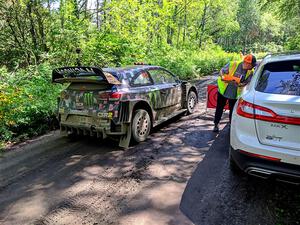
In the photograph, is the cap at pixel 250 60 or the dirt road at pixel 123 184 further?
the cap at pixel 250 60

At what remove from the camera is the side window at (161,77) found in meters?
6.74

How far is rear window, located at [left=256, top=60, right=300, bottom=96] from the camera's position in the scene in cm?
335

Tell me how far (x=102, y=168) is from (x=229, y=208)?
221 centimetres

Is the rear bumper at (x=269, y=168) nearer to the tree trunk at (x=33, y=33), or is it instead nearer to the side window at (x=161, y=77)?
the side window at (x=161, y=77)

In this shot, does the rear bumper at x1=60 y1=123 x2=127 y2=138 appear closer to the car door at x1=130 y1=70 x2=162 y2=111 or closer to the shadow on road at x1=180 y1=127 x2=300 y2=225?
the car door at x1=130 y1=70 x2=162 y2=111

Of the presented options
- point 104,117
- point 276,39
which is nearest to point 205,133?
point 104,117

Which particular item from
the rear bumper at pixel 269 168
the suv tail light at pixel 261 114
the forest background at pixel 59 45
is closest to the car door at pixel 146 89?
the forest background at pixel 59 45

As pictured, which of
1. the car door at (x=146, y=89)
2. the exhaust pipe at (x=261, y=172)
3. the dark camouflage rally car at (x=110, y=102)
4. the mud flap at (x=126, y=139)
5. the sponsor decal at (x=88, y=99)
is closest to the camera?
the exhaust pipe at (x=261, y=172)

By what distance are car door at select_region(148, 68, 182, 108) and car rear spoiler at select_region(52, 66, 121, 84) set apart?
1495 mm

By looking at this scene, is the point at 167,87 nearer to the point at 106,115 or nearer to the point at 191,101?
the point at 191,101

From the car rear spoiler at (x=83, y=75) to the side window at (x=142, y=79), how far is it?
548 mm

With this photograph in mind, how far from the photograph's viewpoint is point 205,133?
6609 mm

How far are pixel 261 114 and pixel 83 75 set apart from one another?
3592 mm

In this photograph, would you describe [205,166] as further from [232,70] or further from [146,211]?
[232,70]
